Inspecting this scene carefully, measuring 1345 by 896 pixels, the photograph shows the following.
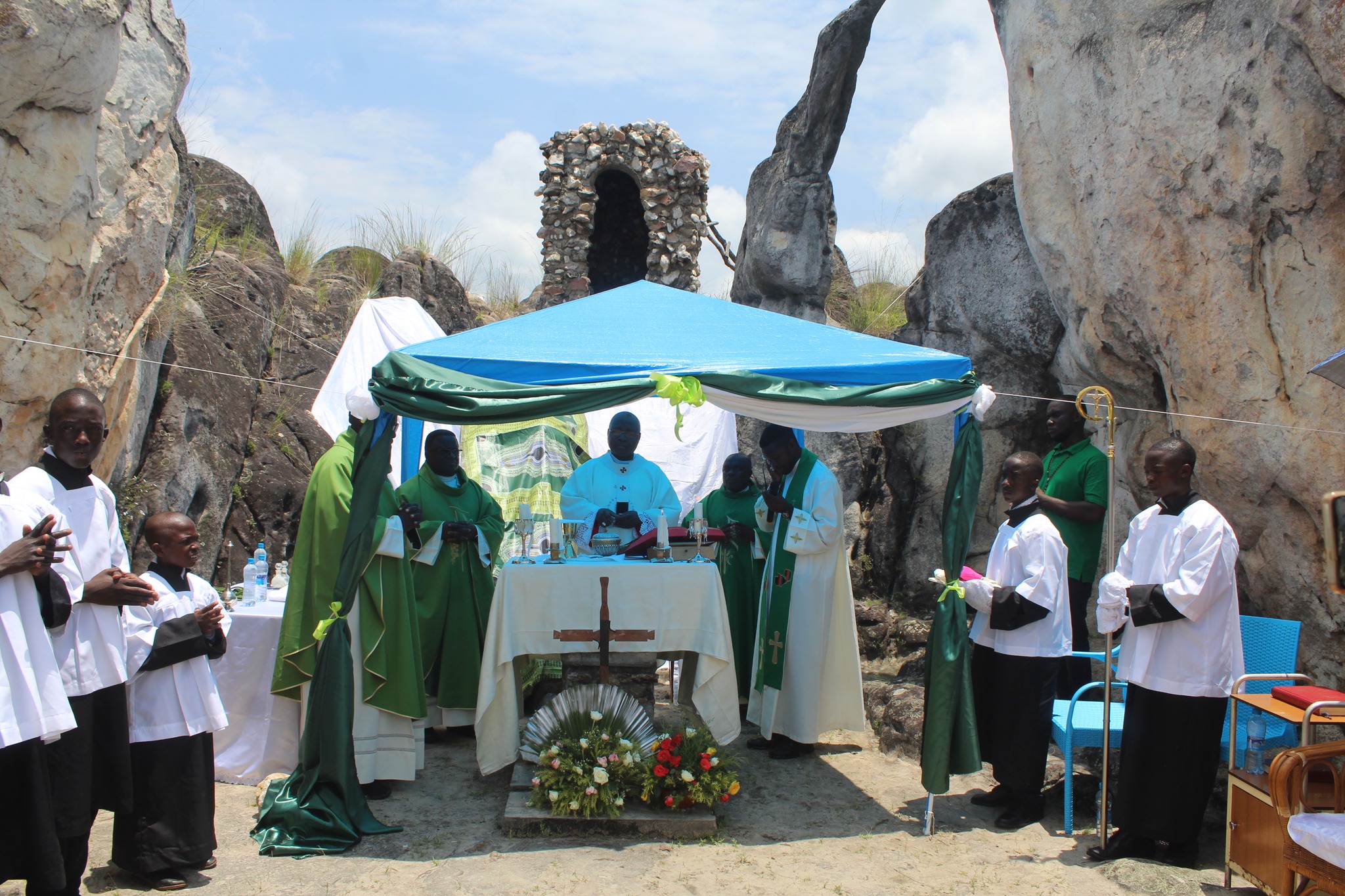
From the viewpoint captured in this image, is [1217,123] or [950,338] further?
[950,338]

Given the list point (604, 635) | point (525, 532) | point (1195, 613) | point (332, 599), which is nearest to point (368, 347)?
point (525, 532)

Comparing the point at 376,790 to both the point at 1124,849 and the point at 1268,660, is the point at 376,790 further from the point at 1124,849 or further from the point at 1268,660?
the point at 1268,660

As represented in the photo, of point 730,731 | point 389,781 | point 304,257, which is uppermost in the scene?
point 304,257

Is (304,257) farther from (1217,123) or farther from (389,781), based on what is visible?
(1217,123)

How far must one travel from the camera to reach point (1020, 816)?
15.4 ft

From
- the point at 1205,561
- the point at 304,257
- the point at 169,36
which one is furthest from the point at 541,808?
the point at 304,257

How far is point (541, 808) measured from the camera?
4.55 m

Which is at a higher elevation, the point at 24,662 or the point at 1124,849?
the point at 24,662

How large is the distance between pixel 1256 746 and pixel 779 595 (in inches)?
102

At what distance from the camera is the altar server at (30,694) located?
3.03m

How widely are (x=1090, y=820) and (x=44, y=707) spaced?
457 cm

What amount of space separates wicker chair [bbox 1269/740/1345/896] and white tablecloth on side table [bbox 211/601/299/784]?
4539mm

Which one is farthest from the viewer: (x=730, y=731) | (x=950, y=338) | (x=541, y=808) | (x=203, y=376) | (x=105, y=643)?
(x=950, y=338)

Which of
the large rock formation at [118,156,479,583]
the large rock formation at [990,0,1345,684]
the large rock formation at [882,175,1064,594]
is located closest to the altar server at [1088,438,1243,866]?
the large rock formation at [990,0,1345,684]
